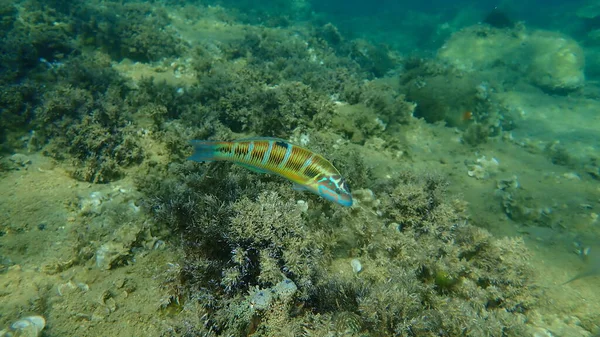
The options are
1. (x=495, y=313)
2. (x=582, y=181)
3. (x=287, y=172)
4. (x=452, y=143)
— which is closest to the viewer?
(x=287, y=172)

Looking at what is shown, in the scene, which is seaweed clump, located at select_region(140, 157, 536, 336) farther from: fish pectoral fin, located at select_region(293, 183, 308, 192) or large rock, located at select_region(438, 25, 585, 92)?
large rock, located at select_region(438, 25, 585, 92)

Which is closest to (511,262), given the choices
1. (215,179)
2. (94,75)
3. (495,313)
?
(495,313)

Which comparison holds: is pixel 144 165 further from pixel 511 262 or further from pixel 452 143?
pixel 452 143

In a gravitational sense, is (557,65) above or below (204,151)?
above

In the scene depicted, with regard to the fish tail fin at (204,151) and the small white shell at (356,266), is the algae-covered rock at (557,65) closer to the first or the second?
the small white shell at (356,266)

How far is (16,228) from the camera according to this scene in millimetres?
3533

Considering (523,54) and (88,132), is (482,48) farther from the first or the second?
(88,132)

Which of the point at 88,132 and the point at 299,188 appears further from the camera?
the point at 88,132

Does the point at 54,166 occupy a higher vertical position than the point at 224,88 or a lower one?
lower

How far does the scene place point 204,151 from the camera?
2.98 metres

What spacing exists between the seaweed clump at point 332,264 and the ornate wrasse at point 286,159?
21.3 inches

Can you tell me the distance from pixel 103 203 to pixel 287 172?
9.65ft

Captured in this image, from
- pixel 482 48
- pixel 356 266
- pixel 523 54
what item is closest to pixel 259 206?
pixel 356 266

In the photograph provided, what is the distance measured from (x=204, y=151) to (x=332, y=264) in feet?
6.97
